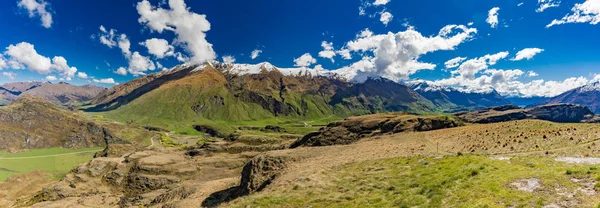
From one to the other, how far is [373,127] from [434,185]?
54.8m

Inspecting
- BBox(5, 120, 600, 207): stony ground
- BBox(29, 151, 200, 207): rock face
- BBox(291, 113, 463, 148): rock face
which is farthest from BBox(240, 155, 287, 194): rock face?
BBox(29, 151, 200, 207): rock face

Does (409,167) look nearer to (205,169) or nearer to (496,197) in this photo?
(496,197)

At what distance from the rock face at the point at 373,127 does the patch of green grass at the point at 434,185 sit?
33.2m

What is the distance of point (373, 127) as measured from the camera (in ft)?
256

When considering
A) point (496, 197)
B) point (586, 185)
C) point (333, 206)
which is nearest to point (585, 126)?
point (586, 185)

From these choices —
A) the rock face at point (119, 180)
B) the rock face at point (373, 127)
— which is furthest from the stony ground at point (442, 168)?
the rock face at point (119, 180)

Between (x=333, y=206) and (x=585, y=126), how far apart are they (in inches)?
1344

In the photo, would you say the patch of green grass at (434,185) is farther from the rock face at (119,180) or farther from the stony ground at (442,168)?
the rock face at (119,180)

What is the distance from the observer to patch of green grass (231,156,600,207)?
18.4 metres

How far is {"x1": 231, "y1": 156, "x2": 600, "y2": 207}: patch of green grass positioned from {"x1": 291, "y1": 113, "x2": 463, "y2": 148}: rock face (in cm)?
3321

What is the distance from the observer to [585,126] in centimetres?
3600

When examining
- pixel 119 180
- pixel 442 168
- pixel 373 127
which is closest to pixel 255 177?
pixel 442 168

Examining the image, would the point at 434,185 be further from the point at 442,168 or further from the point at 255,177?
the point at 255,177

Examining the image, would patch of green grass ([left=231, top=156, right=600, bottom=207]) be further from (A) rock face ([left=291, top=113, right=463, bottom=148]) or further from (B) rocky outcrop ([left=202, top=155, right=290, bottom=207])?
(A) rock face ([left=291, top=113, right=463, bottom=148])
